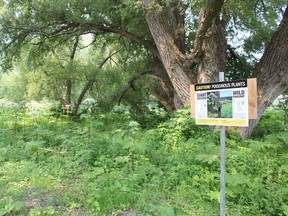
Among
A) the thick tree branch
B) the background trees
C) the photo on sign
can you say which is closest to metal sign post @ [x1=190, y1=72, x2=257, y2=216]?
the photo on sign

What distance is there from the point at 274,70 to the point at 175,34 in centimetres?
258

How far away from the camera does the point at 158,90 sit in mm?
9609

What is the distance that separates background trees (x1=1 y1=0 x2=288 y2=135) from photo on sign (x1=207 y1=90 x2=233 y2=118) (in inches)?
112

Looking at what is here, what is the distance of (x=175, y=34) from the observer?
25.0 feet

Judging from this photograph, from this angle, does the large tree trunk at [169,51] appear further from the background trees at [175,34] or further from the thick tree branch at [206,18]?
the thick tree branch at [206,18]

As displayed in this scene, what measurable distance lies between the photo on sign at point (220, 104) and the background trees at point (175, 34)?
2.86 metres

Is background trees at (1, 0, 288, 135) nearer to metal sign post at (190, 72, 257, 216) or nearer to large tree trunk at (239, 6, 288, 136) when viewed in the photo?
large tree trunk at (239, 6, 288, 136)

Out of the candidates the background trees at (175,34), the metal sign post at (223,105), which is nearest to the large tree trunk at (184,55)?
the background trees at (175,34)

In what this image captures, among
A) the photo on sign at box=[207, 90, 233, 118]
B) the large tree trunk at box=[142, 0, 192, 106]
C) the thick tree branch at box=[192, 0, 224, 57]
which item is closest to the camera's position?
the photo on sign at box=[207, 90, 233, 118]

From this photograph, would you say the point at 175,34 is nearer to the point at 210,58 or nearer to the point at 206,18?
the point at 210,58

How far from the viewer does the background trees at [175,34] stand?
639cm

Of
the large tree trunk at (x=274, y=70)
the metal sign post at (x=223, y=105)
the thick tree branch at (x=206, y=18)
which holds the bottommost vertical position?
the metal sign post at (x=223, y=105)

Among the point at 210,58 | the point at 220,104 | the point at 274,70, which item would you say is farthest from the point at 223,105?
the point at 210,58

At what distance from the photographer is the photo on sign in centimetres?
284
